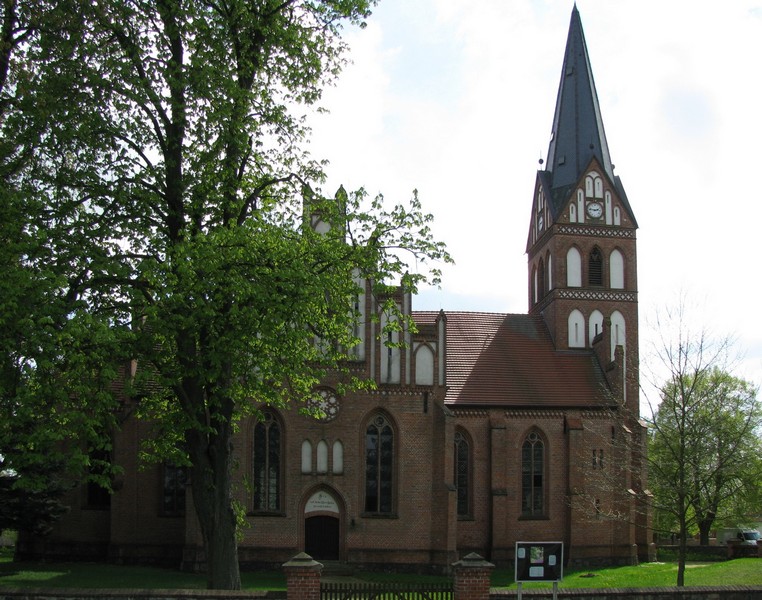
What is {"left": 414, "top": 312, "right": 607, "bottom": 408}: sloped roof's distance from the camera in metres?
34.4

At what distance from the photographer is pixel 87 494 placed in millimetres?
31547

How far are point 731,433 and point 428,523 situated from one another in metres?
9.94

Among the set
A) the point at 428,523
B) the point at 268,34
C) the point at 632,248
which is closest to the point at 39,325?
the point at 268,34

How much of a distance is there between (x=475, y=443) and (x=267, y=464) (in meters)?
7.79

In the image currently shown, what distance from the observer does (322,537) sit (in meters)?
30.5

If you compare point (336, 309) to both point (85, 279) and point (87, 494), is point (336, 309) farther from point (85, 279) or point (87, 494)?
point (87, 494)

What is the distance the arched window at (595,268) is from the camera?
3842 cm

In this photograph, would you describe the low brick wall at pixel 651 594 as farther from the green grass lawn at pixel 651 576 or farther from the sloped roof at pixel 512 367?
the sloped roof at pixel 512 367

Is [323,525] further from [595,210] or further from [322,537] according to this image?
[595,210]

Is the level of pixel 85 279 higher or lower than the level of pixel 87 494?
higher

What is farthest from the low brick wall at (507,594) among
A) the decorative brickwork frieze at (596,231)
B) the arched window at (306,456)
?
the decorative brickwork frieze at (596,231)

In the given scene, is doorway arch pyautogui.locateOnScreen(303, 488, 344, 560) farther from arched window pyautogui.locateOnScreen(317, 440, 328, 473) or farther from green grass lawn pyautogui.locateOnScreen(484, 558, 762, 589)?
green grass lawn pyautogui.locateOnScreen(484, 558, 762, 589)

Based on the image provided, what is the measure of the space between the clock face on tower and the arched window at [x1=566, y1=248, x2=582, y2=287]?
5.67 ft

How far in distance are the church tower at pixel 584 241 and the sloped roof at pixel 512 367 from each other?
76 cm
